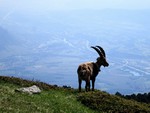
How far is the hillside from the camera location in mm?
20844

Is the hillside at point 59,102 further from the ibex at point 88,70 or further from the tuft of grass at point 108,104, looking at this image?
the ibex at point 88,70

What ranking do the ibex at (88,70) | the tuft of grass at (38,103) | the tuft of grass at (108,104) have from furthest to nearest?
the ibex at (88,70)
the tuft of grass at (108,104)
the tuft of grass at (38,103)

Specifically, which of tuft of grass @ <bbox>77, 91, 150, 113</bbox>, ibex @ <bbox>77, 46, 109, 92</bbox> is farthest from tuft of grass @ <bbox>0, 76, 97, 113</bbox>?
ibex @ <bbox>77, 46, 109, 92</bbox>

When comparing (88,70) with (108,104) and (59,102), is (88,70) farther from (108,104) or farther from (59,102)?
(59,102)

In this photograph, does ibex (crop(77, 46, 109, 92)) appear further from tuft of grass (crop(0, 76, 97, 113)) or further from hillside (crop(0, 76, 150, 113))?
tuft of grass (crop(0, 76, 97, 113))

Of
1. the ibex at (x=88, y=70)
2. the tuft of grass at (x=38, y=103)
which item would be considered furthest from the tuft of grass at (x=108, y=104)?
the ibex at (x=88, y=70)

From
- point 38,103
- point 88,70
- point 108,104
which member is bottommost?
point 108,104

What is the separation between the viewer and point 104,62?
31.8 metres

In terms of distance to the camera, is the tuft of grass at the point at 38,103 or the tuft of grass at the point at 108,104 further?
the tuft of grass at the point at 108,104

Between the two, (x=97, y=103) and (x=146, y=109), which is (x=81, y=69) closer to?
(x=97, y=103)

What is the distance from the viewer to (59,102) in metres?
24.2

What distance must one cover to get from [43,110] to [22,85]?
9.00m

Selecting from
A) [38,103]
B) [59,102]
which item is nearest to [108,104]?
[59,102]

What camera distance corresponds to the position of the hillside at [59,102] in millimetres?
20844
